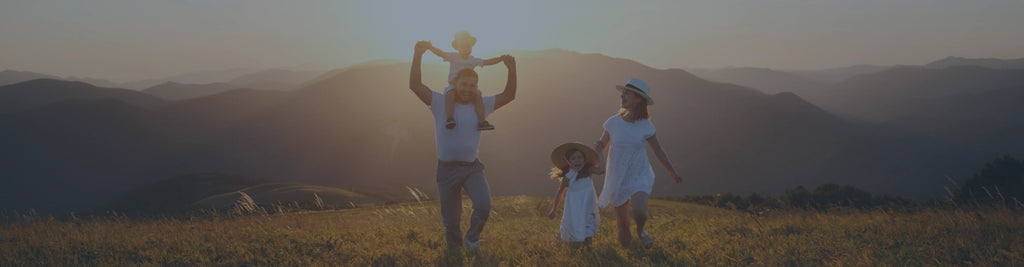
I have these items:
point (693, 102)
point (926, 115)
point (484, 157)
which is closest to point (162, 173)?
point (484, 157)

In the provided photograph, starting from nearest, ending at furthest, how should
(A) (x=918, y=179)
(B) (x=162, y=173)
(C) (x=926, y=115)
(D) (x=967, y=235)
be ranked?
(D) (x=967, y=235) → (A) (x=918, y=179) → (B) (x=162, y=173) → (C) (x=926, y=115)

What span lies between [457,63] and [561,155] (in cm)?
170

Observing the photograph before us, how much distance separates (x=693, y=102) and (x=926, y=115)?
222ft

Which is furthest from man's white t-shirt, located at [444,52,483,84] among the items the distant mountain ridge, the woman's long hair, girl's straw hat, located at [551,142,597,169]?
the distant mountain ridge

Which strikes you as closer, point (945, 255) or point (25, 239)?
point (945, 255)

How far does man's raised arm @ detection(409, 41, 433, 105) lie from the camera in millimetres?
7207

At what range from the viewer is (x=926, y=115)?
609 ft

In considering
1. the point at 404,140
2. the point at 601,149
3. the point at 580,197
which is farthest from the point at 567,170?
the point at 404,140

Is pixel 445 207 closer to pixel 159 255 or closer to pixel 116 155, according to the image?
pixel 159 255

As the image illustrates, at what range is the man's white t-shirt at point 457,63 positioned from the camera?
7.09m

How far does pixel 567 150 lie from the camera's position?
24.8 ft

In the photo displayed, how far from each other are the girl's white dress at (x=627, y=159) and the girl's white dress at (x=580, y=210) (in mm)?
264

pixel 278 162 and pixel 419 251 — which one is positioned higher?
pixel 419 251

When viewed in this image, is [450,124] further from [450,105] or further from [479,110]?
[479,110]
